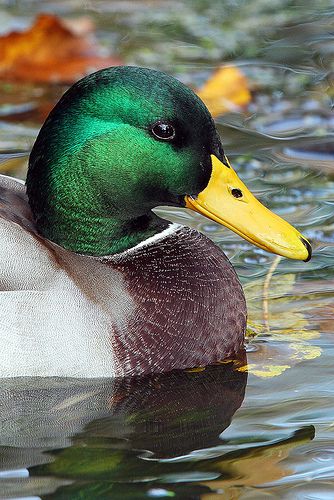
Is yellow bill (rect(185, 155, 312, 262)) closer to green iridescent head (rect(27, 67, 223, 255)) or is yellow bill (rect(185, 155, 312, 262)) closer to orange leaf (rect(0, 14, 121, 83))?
green iridescent head (rect(27, 67, 223, 255))

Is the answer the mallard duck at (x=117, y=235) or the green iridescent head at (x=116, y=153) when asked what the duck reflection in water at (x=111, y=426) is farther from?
the green iridescent head at (x=116, y=153)

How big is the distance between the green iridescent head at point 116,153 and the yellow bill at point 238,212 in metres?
0.04

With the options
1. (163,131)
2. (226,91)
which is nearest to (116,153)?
(163,131)

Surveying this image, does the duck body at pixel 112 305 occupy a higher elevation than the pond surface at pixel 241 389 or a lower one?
higher

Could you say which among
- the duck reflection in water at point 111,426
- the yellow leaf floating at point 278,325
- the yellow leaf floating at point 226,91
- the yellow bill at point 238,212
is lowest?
the yellow leaf floating at point 278,325

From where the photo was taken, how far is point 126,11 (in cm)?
928

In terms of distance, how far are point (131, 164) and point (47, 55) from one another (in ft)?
11.2

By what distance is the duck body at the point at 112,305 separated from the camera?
488 cm

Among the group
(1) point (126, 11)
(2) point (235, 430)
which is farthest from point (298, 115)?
(2) point (235, 430)

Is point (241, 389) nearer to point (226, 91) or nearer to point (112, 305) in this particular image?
point (112, 305)

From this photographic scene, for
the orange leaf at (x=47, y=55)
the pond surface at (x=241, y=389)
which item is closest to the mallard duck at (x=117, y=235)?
the pond surface at (x=241, y=389)

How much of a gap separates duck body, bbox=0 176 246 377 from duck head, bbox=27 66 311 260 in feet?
0.63

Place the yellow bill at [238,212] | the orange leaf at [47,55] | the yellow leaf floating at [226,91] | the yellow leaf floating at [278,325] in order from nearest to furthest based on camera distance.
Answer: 1. the yellow bill at [238,212]
2. the yellow leaf floating at [278,325]
3. the yellow leaf floating at [226,91]
4. the orange leaf at [47,55]

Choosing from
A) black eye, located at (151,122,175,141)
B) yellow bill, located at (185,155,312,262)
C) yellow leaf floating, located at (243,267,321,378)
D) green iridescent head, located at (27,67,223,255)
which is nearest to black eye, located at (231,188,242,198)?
yellow bill, located at (185,155,312,262)
